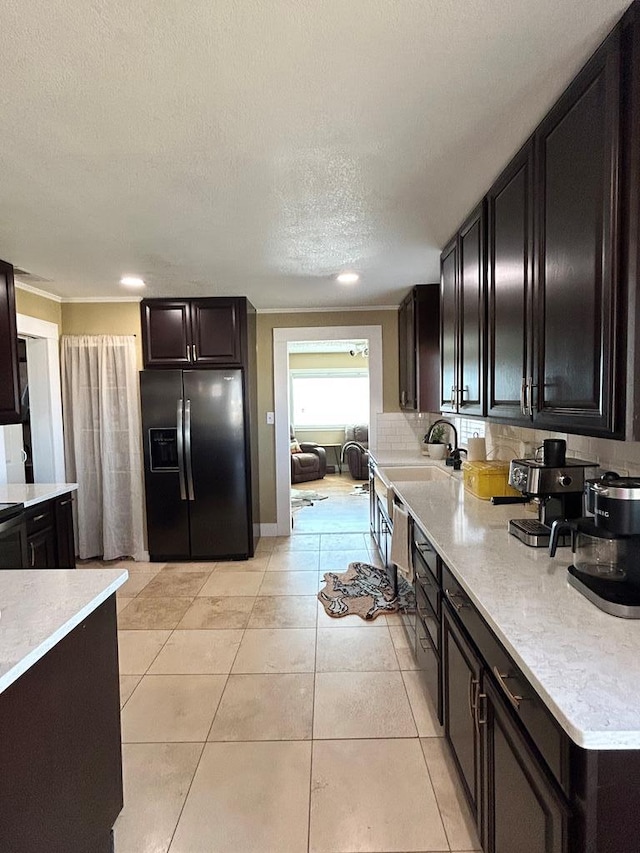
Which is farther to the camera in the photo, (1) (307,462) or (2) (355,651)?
(1) (307,462)

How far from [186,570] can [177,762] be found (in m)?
2.20

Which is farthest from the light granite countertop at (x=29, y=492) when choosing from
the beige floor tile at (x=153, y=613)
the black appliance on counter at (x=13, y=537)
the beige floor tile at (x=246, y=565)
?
the beige floor tile at (x=246, y=565)

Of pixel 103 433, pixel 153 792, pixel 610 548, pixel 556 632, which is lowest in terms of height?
pixel 153 792

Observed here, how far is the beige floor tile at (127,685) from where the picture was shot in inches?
89.7

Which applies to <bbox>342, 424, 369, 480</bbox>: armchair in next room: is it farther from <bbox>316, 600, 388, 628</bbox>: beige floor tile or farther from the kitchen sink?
<bbox>316, 600, 388, 628</bbox>: beige floor tile

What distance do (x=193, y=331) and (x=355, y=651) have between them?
9.51ft

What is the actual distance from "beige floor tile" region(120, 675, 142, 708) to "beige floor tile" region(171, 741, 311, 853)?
2.01 feet

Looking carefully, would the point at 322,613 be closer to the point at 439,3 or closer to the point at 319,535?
the point at 319,535

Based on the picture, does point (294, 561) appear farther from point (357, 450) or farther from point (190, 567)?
point (357, 450)

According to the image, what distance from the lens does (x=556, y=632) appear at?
1069 millimetres

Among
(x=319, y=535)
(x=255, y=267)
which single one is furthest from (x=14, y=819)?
(x=319, y=535)

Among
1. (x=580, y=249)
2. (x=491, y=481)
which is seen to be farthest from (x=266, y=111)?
(x=491, y=481)

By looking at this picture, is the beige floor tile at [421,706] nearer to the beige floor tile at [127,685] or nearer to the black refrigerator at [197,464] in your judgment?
the beige floor tile at [127,685]

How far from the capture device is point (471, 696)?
138 cm
